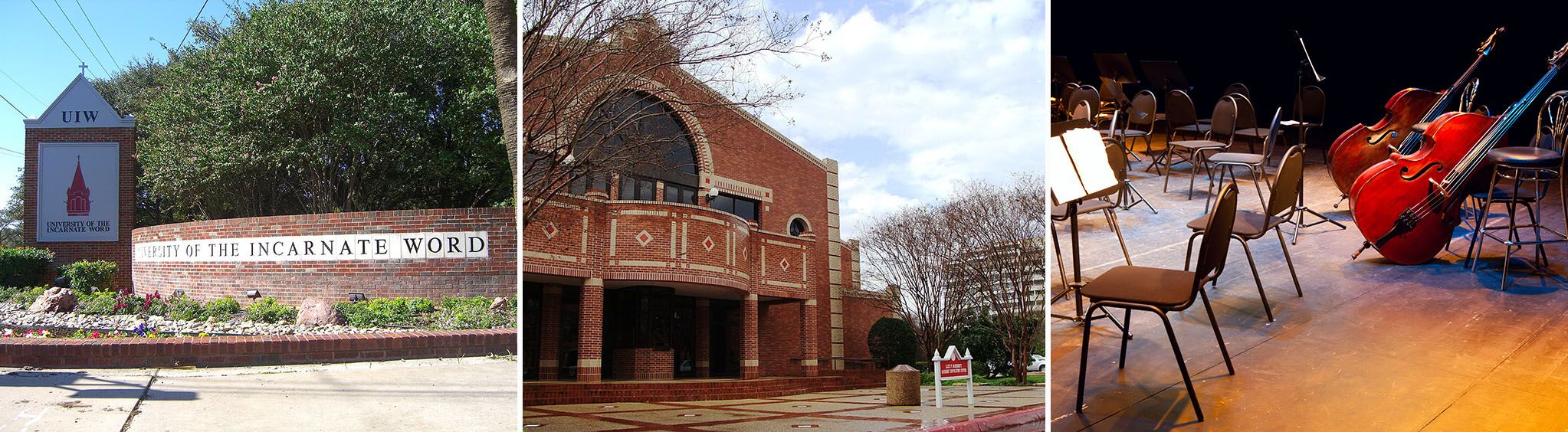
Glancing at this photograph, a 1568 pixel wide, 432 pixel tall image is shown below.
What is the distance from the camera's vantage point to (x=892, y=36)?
3.30m

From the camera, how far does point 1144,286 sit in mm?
2748

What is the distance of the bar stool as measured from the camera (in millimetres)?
3924

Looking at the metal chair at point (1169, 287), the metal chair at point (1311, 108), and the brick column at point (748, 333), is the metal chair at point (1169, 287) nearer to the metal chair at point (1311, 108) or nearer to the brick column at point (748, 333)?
the brick column at point (748, 333)

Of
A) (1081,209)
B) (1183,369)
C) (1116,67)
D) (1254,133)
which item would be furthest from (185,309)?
(1254,133)

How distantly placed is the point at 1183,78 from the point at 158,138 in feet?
19.6

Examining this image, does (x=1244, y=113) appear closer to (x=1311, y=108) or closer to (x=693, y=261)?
(x=1311, y=108)

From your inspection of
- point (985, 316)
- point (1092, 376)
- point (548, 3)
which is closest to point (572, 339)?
point (548, 3)

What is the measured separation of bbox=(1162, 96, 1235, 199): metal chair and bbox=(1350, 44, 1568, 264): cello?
30.9 inches

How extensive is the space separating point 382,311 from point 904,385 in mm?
3895

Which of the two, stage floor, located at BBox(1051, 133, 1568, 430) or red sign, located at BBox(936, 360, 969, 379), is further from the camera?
red sign, located at BBox(936, 360, 969, 379)

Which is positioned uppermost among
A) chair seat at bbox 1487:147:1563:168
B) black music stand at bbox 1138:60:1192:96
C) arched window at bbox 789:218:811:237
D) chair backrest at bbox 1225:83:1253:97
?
black music stand at bbox 1138:60:1192:96

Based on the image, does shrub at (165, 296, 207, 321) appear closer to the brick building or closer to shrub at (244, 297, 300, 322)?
shrub at (244, 297, 300, 322)

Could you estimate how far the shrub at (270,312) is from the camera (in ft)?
18.1

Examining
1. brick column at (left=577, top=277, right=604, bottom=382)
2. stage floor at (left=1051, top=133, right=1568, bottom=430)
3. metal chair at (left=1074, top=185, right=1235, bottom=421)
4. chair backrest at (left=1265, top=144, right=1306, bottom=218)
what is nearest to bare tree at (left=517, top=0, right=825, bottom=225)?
brick column at (left=577, top=277, right=604, bottom=382)
